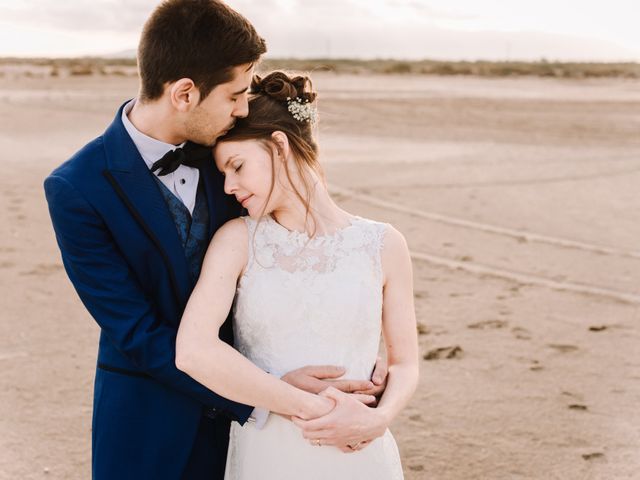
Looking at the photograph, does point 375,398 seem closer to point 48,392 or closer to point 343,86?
point 48,392

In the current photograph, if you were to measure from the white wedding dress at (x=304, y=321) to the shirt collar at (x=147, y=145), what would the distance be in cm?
32

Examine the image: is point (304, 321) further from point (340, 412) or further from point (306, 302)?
point (340, 412)

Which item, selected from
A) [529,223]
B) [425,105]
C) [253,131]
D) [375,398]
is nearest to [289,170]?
[253,131]

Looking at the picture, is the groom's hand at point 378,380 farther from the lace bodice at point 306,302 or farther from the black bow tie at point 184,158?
the black bow tie at point 184,158

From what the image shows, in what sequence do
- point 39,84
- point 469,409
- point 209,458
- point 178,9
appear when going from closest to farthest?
point 178,9
point 209,458
point 469,409
point 39,84

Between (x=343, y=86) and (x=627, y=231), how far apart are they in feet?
72.2

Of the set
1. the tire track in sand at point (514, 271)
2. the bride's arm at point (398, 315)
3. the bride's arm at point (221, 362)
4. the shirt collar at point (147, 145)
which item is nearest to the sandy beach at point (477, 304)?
the tire track in sand at point (514, 271)

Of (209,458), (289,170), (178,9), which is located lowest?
(209,458)

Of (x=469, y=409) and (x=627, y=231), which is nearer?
(x=469, y=409)

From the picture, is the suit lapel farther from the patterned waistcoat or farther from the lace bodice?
the lace bodice

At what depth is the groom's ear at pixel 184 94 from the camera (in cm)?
237

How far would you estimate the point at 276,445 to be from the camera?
8.14 ft

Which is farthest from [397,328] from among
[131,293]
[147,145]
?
[147,145]

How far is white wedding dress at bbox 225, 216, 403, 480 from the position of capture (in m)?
2.44
